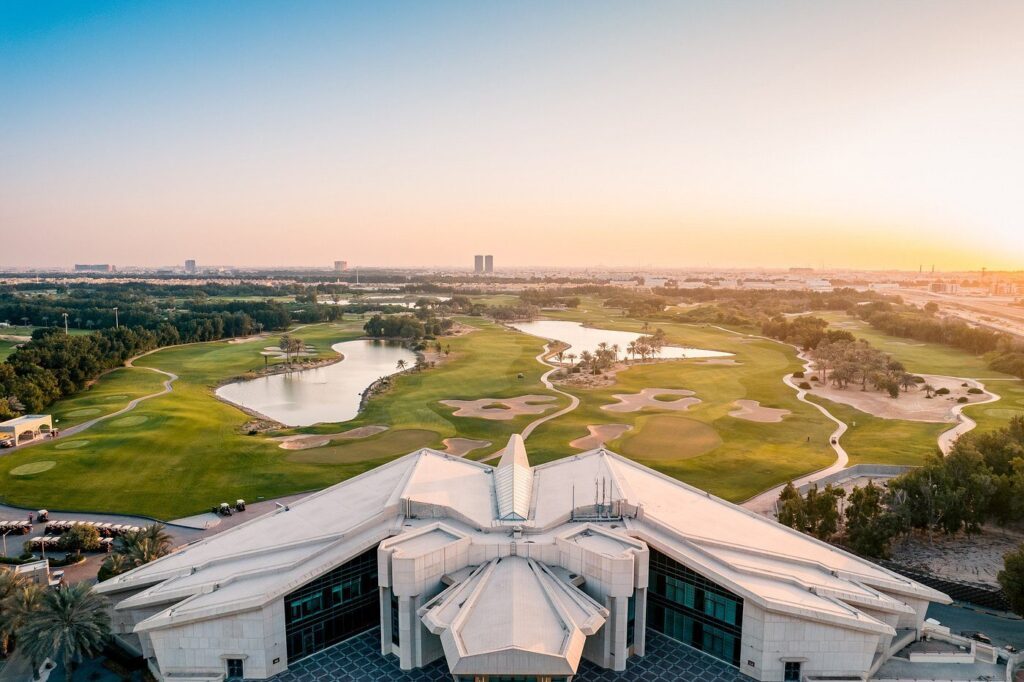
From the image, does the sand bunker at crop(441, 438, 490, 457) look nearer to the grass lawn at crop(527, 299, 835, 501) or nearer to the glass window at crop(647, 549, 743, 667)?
the grass lawn at crop(527, 299, 835, 501)

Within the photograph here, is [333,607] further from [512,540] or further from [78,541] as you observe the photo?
[78,541]

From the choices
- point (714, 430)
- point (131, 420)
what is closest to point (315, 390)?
point (131, 420)

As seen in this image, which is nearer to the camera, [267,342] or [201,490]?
[201,490]

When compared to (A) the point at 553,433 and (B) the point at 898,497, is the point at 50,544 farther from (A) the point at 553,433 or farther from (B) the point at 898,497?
(B) the point at 898,497

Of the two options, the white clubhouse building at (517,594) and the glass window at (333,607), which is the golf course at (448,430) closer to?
the white clubhouse building at (517,594)

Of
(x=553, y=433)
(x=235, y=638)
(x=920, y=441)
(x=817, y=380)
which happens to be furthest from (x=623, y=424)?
(x=235, y=638)

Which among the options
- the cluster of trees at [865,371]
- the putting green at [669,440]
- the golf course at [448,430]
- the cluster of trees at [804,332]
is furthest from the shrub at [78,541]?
the cluster of trees at [804,332]
